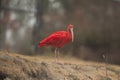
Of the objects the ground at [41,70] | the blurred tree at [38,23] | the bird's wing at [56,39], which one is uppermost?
the blurred tree at [38,23]

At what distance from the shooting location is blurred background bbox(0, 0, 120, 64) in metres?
18.8

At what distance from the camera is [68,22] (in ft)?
71.4

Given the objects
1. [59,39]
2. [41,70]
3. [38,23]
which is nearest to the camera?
[41,70]

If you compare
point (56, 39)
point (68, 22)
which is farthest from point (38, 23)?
point (56, 39)

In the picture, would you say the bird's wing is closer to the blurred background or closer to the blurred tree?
the blurred background

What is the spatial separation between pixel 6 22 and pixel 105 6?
14.5 ft

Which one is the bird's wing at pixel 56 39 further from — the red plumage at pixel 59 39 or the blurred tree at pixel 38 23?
the blurred tree at pixel 38 23

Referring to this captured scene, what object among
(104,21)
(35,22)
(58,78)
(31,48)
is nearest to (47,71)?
(58,78)

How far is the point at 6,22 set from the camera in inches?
806

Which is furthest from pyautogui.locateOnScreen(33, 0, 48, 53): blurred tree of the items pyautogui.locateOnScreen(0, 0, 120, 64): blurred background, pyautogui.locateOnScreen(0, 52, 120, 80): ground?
pyautogui.locateOnScreen(0, 52, 120, 80): ground

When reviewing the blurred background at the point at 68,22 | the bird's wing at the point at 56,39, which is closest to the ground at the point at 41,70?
the bird's wing at the point at 56,39

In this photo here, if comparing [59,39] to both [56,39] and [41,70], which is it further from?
[41,70]

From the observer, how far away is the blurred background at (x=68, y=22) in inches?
739

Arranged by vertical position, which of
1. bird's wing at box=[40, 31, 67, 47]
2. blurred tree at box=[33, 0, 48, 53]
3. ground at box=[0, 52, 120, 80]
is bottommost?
ground at box=[0, 52, 120, 80]
